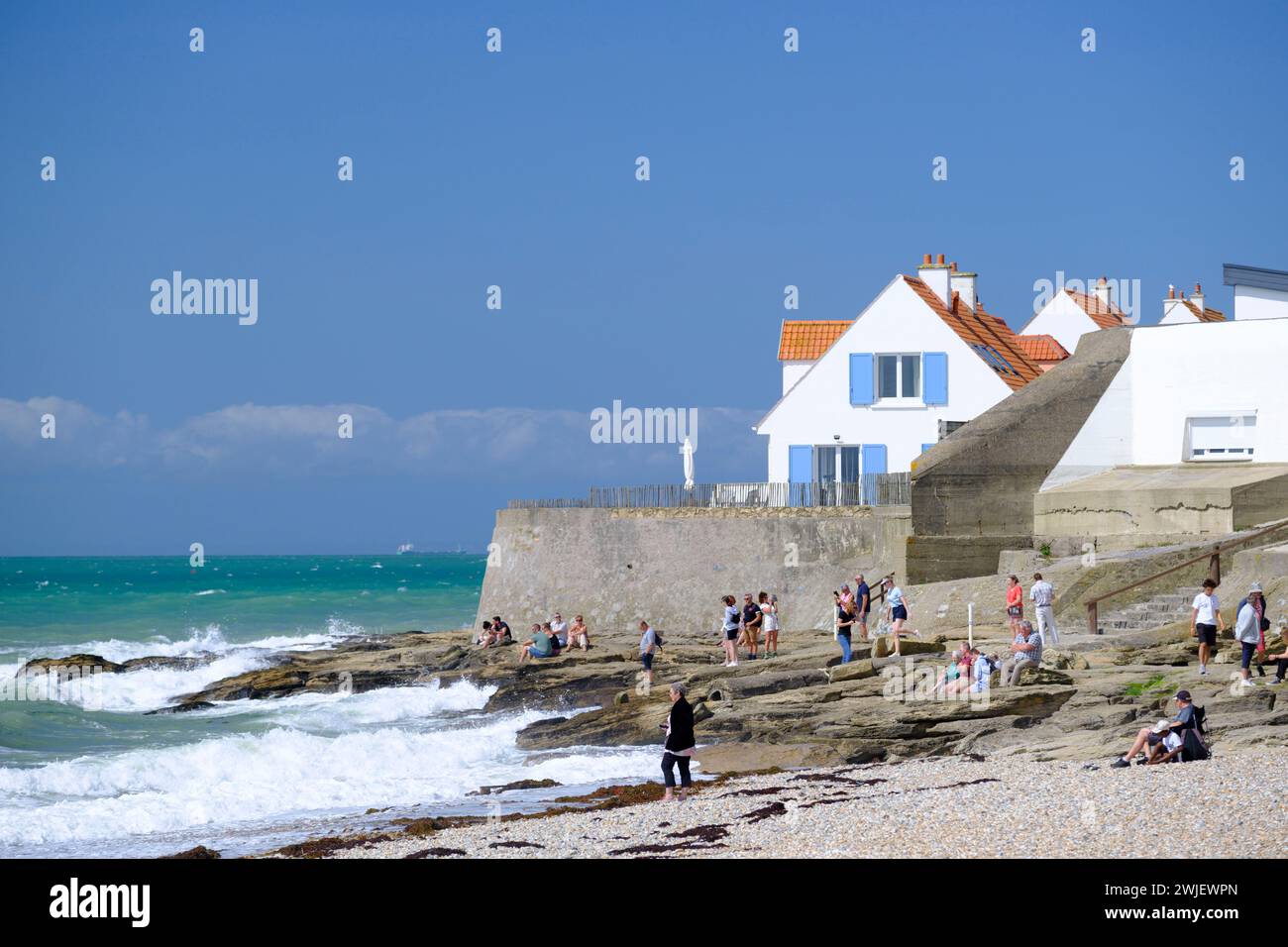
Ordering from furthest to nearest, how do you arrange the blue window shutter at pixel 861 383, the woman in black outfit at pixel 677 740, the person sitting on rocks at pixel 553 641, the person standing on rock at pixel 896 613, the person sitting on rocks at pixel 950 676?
1. the blue window shutter at pixel 861 383
2. the person sitting on rocks at pixel 553 641
3. the person standing on rock at pixel 896 613
4. the person sitting on rocks at pixel 950 676
5. the woman in black outfit at pixel 677 740

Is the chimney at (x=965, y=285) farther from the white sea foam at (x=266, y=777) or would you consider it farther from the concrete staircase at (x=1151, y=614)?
the white sea foam at (x=266, y=777)

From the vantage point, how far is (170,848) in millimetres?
16766

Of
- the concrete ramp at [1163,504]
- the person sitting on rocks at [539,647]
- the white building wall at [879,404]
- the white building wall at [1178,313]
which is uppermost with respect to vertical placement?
the white building wall at [1178,313]

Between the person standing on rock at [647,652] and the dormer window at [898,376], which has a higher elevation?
the dormer window at [898,376]

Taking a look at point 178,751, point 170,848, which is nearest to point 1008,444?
point 178,751

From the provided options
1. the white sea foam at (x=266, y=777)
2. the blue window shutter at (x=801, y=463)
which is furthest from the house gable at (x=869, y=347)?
the white sea foam at (x=266, y=777)

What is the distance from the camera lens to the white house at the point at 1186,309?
50156mm

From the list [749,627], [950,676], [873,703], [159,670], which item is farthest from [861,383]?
[159,670]

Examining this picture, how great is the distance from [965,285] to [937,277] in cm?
381

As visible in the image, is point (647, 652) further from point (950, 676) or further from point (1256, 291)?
point (1256, 291)

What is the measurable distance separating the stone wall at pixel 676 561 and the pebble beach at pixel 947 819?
16880 millimetres

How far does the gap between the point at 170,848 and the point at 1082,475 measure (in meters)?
21.3

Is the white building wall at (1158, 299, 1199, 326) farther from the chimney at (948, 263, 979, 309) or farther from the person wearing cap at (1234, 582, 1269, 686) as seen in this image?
the person wearing cap at (1234, 582, 1269, 686)
